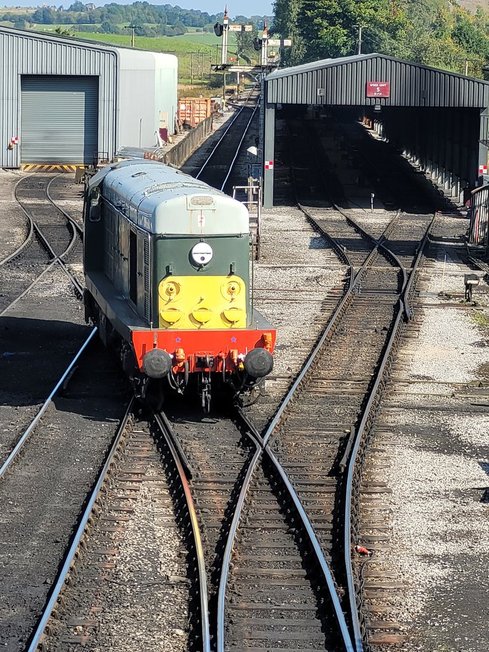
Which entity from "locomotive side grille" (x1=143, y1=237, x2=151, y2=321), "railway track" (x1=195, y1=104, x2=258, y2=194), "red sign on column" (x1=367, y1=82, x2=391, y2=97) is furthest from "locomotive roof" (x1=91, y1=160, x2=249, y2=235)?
"railway track" (x1=195, y1=104, x2=258, y2=194)

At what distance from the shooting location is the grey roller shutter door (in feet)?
156

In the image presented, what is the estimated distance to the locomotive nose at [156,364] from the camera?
13297 millimetres

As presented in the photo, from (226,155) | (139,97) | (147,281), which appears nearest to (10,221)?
(139,97)

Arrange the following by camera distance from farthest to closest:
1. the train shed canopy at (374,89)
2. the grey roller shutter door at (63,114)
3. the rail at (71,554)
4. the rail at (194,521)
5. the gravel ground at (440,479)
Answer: the grey roller shutter door at (63,114) < the train shed canopy at (374,89) < the gravel ground at (440,479) < the rail at (194,521) < the rail at (71,554)

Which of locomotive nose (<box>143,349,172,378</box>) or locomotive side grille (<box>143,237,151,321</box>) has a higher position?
locomotive side grille (<box>143,237,151,321</box>)

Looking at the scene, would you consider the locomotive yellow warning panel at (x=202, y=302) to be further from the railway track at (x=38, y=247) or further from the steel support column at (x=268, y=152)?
the steel support column at (x=268, y=152)

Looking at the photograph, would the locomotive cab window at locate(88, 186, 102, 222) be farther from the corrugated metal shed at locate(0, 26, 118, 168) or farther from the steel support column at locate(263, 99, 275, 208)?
the corrugated metal shed at locate(0, 26, 118, 168)

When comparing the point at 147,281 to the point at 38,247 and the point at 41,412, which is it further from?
the point at 38,247

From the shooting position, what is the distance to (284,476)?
11.9 meters

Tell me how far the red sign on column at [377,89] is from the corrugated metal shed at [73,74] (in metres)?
13.0

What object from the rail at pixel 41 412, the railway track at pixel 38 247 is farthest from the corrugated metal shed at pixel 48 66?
the rail at pixel 41 412

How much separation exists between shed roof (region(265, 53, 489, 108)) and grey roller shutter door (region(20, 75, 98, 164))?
40.6ft

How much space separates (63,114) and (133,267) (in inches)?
1350

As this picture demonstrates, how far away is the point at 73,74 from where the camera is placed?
46594 millimetres
